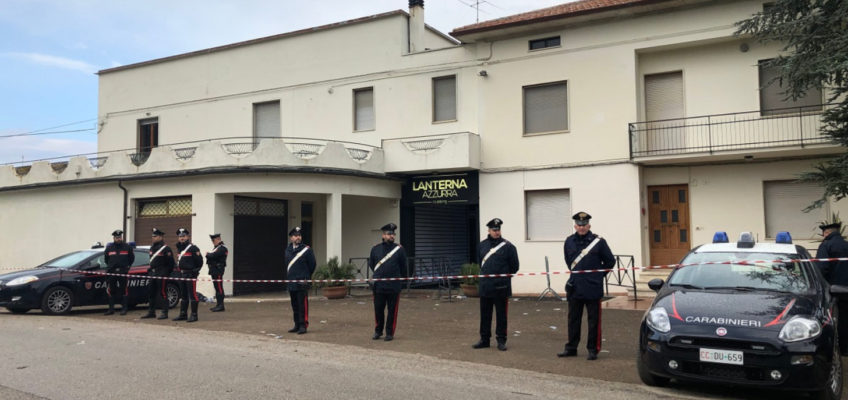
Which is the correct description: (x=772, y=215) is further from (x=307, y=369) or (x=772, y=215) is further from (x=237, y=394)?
(x=237, y=394)

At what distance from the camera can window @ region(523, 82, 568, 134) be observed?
1756 cm

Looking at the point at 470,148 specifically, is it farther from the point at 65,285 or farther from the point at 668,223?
the point at 65,285

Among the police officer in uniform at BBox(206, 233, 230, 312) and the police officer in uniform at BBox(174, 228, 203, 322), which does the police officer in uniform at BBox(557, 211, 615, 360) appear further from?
the police officer in uniform at BBox(206, 233, 230, 312)

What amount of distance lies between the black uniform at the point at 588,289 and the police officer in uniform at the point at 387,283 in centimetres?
284

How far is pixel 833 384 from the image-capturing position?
6.04 metres

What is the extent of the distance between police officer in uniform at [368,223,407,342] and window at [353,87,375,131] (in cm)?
1037

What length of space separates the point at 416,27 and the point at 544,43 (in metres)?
4.28

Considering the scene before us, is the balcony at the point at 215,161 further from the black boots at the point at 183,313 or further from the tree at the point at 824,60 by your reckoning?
the tree at the point at 824,60

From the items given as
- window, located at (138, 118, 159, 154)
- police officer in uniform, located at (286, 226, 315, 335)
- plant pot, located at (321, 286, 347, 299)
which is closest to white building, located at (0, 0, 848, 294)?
plant pot, located at (321, 286, 347, 299)

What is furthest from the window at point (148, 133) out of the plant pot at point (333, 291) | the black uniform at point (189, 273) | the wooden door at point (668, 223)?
the wooden door at point (668, 223)

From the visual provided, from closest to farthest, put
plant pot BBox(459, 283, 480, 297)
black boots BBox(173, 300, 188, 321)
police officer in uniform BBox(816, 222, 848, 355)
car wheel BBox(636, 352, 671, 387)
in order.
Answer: car wheel BBox(636, 352, 671, 387), police officer in uniform BBox(816, 222, 848, 355), black boots BBox(173, 300, 188, 321), plant pot BBox(459, 283, 480, 297)

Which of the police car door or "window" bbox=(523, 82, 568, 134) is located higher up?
"window" bbox=(523, 82, 568, 134)

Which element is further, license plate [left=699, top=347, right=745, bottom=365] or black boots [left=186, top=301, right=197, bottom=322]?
black boots [left=186, top=301, right=197, bottom=322]

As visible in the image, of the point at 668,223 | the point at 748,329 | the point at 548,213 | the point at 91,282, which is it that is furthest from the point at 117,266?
the point at 668,223
